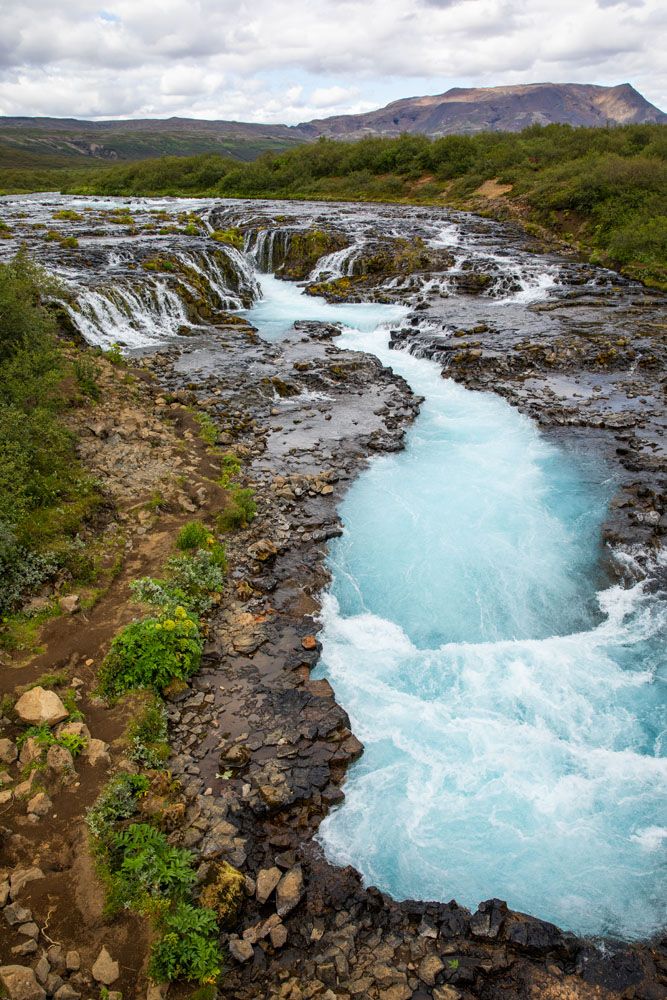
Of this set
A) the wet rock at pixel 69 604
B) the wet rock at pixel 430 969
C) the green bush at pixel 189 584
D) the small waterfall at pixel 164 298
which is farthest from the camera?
the small waterfall at pixel 164 298

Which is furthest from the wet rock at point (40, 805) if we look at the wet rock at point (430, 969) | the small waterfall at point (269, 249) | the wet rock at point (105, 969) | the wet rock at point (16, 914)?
the small waterfall at point (269, 249)

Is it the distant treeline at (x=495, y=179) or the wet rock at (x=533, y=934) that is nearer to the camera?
the wet rock at (x=533, y=934)

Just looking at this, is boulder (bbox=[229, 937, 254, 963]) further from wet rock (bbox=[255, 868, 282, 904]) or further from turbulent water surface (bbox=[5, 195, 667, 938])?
turbulent water surface (bbox=[5, 195, 667, 938])

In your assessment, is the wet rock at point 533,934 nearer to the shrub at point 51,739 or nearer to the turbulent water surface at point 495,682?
the turbulent water surface at point 495,682

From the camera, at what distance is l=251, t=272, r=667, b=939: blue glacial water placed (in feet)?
20.4

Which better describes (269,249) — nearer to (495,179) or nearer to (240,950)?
(495,179)

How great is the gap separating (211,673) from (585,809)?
514 cm

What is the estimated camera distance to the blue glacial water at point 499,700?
20.4 ft

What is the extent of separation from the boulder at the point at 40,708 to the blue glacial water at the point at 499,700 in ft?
11.5

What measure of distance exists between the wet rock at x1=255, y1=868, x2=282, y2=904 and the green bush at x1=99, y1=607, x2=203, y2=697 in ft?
9.25

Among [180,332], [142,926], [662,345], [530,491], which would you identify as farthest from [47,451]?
[662,345]

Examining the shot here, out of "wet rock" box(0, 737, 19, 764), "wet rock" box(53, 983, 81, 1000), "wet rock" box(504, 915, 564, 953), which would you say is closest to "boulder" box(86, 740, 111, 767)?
"wet rock" box(0, 737, 19, 764)

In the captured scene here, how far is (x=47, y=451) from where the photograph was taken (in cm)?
1094

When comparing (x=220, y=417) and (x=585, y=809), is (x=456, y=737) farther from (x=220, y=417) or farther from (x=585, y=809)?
(x=220, y=417)
